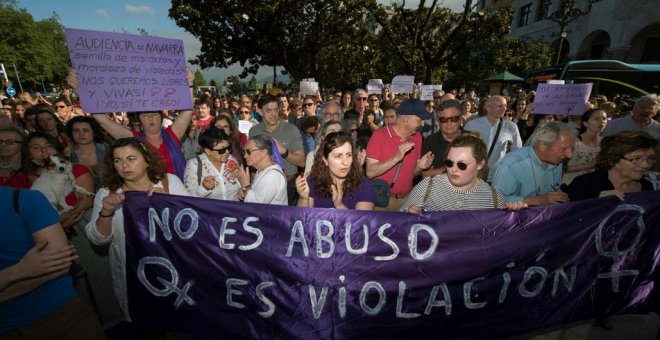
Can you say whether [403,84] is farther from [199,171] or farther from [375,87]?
[199,171]

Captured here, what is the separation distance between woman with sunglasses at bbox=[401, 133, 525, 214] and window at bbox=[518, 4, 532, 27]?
156 feet

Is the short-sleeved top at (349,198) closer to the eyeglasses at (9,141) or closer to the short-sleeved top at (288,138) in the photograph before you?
the short-sleeved top at (288,138)

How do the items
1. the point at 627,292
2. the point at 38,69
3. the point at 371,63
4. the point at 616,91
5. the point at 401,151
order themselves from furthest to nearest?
the point at 38,69 → the point at 371,63 → the point at 616,91 → the point at 401,151 → the point at 627,292

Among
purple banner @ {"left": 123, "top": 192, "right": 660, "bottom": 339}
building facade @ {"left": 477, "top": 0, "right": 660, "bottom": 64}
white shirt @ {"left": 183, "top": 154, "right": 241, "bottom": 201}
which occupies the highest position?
building facade @ {"left": 477, "top": 0, "right": 660, "bottom": 64}

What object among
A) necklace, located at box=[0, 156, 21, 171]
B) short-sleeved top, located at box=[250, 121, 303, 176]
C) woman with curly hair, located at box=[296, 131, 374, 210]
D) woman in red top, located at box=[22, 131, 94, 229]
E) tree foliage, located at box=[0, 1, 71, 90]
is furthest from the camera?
tree foliage, located at box=[0, 1, 71, 90]

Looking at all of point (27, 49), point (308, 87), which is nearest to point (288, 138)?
point (308, 87)

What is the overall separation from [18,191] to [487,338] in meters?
3.32

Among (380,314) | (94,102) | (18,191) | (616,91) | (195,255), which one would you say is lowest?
(380,314)

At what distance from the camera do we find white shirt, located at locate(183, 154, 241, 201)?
3.23 meters

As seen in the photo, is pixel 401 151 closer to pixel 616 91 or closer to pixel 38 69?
pixel 616 91

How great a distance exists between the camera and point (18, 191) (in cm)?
175

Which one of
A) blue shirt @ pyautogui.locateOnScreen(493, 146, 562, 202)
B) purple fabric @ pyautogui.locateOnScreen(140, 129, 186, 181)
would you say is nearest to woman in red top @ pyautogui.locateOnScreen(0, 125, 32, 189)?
purple fabric @ pyautogui.locateOnScreen(140, 129, 186, 181)

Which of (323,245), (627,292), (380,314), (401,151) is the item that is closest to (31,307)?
(323,245)

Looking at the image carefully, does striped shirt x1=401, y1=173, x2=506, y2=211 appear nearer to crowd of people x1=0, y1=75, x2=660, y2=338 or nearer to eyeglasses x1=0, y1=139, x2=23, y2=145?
crowd of people x1=0, y1=75, x2=660, y2=338
